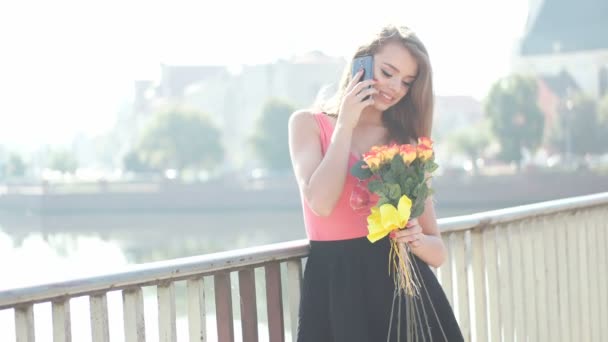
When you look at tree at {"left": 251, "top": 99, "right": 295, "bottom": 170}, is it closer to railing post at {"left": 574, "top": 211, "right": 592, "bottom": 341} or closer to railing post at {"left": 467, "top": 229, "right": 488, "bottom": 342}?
railing post at {"left": 574, "top": 211, "right": 592, "bottom": 341}

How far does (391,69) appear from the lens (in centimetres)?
188

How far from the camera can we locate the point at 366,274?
A: 1892 millimetres

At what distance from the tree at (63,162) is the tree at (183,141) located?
643 centimetres

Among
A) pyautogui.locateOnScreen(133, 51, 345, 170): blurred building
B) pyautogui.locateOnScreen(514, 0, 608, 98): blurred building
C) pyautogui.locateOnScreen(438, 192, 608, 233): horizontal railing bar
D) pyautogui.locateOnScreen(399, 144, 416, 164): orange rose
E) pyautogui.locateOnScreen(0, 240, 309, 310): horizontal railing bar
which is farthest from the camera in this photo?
pyautogui.locateOnScreen(514, 0, 608, 98): blurred building

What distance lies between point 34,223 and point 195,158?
11.3 metres

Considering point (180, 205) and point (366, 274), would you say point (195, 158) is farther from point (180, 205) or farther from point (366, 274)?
point (366, 274)

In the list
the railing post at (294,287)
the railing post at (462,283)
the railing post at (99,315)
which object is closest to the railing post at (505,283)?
the railing post at (462,283)

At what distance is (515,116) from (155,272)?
47936 millimetres

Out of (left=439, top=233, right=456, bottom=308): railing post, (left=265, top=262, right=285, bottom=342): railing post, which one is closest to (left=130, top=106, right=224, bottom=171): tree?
(left=439, top=233, right=456, bottom=308): railing post

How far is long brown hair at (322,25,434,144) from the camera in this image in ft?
6.17

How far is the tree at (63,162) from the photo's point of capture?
55956 millimetres

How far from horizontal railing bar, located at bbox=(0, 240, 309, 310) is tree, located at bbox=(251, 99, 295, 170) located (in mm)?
48413

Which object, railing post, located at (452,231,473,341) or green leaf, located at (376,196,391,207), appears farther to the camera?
railing post, located at (452,231,473,341)

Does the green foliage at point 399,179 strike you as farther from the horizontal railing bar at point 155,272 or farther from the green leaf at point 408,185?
the horizontal railing bar at point 155,272
